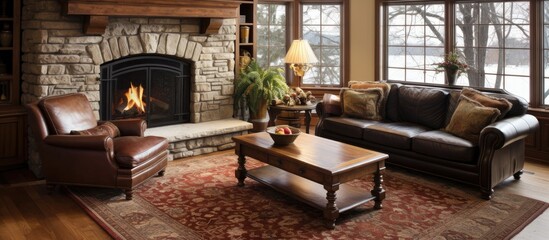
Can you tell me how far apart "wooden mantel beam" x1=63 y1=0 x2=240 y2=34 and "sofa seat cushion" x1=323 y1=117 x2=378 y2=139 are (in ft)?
6.05

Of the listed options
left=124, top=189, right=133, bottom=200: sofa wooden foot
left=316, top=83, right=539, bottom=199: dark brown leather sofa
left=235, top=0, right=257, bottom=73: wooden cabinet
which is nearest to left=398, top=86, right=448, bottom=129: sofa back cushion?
left=316, top=83, right=539, bottom=199: dark brown leather sofa

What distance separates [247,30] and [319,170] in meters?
3.50

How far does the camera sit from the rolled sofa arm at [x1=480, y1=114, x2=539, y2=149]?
429 cm

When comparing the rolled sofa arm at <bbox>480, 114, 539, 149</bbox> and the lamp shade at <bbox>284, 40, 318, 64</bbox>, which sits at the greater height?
Result: the lamp shade at <bbox>284, 40, 318, 64</bbox>

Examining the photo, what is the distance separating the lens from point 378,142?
5383mm

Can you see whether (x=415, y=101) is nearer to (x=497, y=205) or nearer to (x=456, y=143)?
(x=456, y=143)

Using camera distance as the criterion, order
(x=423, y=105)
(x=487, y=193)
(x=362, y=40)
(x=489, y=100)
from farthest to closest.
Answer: (x=362, y=40), (x=423, y=105), (x=489, y=100), (x=487, y=193)

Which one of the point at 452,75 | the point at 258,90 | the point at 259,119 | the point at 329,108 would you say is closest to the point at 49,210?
the point at 258,90

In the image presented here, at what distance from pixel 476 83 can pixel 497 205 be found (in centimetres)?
262

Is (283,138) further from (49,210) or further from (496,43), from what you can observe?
(496,43)

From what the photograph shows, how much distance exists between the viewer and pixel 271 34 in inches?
296

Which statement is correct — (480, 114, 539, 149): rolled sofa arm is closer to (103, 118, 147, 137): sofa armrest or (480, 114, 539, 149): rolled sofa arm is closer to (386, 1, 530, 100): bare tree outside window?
(386, 1, 530, 100): bare tree outside window

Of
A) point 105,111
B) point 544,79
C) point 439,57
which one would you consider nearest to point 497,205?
point 544,79

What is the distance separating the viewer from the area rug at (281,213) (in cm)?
361
